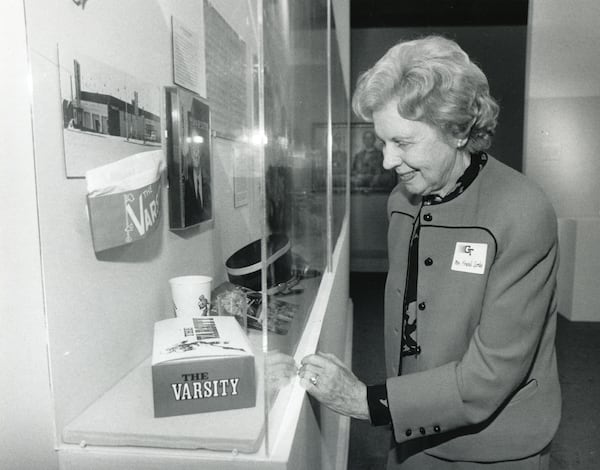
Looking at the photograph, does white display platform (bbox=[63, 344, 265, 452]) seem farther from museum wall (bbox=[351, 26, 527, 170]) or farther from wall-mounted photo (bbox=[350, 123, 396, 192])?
wall-mounted photo (bbox=[350, 123, 396, 192])

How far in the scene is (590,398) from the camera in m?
3.57

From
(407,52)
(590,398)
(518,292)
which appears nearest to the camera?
(518,292)

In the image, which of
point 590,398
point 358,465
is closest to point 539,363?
point 358,465

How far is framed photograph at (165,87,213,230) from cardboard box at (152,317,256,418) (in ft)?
1.67

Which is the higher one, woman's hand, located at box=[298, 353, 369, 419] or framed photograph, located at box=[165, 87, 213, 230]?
framed photograph, located at box=[165, 87, 213, 230]

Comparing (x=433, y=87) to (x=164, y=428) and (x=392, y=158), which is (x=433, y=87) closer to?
(x=392, y=158)

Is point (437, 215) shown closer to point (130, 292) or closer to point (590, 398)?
point (130, 292)

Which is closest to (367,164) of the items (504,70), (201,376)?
(504,70)

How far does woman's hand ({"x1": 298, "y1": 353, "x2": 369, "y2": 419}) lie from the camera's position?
116 centimetres

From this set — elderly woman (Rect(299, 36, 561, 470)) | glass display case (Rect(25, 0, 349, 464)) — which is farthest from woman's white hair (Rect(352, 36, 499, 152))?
glass display case (Rect(25, 0, 349, 464))

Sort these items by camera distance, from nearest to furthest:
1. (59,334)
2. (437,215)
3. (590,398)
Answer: (59,334), (437,215), (590,398)

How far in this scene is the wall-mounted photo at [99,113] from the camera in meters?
1.00

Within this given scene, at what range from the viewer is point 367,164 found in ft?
26.7

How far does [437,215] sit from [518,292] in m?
0.29
